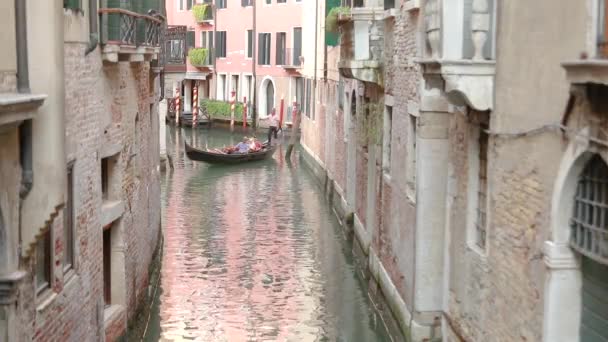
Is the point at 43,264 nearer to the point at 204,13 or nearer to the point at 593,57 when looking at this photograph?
the point at 593,57

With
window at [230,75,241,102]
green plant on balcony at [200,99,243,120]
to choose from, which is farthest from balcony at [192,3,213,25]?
green plant on balcony at [200,99,243,120]

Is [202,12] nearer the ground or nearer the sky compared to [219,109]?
nearer the sky

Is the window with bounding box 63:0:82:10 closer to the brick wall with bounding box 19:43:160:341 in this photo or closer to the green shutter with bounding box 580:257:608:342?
the brick wall with bounding box 19:43:160:341

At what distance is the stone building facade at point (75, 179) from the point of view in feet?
19.5

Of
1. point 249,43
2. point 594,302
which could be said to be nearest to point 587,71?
point 594,302

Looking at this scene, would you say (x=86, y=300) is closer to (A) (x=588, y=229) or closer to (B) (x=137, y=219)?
(B) (x=137, y=219)

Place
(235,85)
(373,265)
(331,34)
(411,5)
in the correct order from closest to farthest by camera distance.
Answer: (411,5) < (373,265) < (331,34) < (235,85)

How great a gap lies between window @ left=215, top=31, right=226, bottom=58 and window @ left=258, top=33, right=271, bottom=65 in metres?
3.53

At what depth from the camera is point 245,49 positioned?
135 ft

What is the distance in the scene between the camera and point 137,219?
38.2ft

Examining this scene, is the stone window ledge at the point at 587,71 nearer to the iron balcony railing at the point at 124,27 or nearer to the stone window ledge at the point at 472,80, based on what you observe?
the stone window ledge at the point at 472,80

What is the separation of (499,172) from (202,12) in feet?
123

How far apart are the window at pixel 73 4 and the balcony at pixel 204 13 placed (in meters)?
35.9

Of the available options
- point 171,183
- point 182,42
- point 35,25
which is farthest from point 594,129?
point 171,183
